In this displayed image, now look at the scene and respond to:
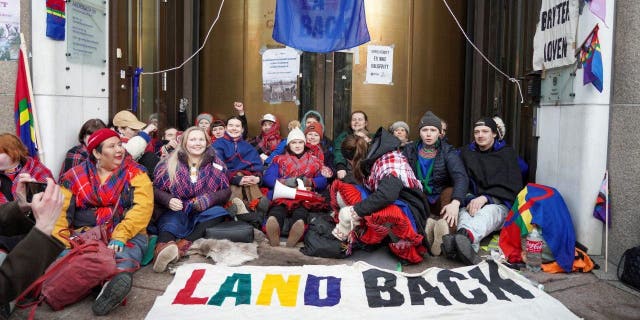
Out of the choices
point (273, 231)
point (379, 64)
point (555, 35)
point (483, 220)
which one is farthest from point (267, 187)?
point (555, 35)

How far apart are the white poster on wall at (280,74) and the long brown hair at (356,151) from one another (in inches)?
143

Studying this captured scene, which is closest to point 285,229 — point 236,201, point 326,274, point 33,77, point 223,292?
point 236,201

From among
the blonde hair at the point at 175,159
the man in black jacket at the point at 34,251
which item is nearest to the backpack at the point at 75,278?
the blonde hair at the point at 175,159

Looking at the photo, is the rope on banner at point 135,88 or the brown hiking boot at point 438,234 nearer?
A: the brown hiking boot at point 438,234

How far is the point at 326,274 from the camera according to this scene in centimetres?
473

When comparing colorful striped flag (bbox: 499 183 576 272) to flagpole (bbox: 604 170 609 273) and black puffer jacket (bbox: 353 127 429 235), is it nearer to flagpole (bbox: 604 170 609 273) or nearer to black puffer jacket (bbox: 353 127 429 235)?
flagpole (bbox: 604 170 609 273)

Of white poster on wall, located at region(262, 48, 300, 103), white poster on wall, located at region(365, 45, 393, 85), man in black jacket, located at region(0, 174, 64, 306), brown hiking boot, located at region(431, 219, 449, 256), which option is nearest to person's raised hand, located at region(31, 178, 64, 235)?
man in black jacket, located at region(0, 174, 64, 306)

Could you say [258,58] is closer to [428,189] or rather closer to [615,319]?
[428,189]

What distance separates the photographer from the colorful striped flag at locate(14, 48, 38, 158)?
5332mm

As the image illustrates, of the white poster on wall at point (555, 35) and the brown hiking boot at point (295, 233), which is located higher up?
the white poster on wall at point (555, 35)

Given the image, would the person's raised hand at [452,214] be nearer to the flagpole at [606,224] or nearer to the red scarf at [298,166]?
the flagpole at [606,224]

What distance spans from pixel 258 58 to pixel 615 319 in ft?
21.6

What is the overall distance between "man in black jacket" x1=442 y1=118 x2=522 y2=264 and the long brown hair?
3.64 feet

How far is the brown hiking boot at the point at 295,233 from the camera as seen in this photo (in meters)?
5.67
